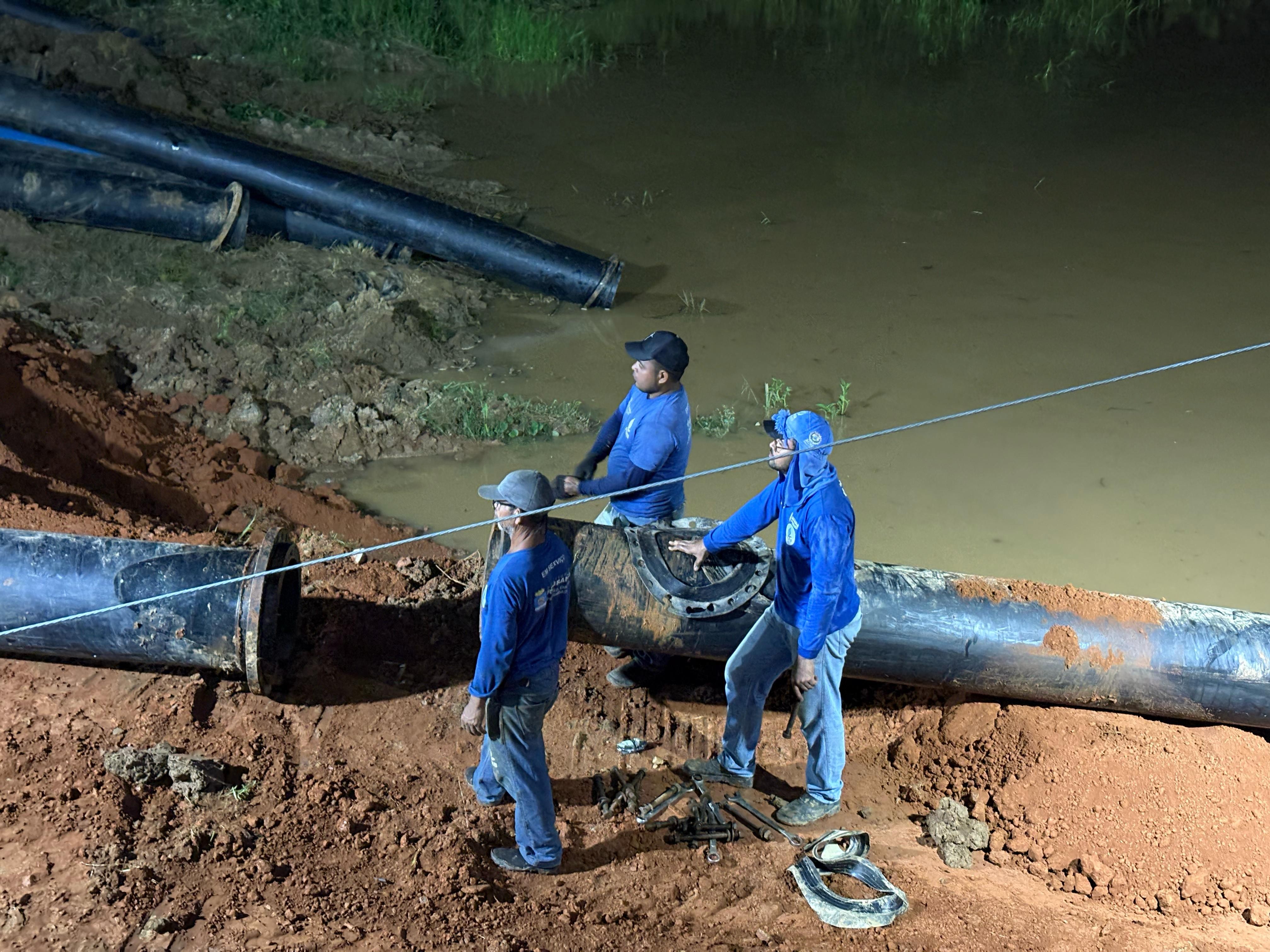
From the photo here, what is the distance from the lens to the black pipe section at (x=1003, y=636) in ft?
16.0

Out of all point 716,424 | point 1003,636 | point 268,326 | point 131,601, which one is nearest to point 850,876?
point 1003,636

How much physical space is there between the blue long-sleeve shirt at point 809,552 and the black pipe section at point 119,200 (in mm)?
5828

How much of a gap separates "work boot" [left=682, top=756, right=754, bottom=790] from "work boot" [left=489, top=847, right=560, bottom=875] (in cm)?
94

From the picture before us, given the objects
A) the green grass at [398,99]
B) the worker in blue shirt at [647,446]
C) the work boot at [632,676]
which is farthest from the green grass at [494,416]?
the green grass at [398,99]

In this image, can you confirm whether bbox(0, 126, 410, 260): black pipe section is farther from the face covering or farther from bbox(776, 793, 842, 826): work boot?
bbox(776, 793, 842, 826): work boot

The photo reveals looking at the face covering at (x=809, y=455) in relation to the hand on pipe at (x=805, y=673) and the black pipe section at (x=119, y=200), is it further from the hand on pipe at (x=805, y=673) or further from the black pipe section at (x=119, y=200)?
the black pipe section at (x=119, y=200)

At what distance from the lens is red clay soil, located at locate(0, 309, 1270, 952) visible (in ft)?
12.7

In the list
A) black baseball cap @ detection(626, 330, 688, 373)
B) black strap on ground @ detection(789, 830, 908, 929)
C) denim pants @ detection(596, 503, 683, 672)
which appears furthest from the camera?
denim pants @ detection(596, 503, 683, 672)

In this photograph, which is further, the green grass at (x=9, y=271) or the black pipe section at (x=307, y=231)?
the black pipe section at (x=307, y=231)

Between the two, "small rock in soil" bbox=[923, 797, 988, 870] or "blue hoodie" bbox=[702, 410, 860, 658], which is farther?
"small rock in soil" bbox=[923, 797, 988, 870]

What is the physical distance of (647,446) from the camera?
16.6ft

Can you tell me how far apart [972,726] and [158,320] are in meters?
6.36

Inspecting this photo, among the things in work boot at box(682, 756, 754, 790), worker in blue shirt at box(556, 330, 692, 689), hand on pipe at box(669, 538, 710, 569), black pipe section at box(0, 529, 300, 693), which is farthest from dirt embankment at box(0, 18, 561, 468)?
work boot at box(682, 756, 754, 790)

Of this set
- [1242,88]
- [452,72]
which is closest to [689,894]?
[452,72]
